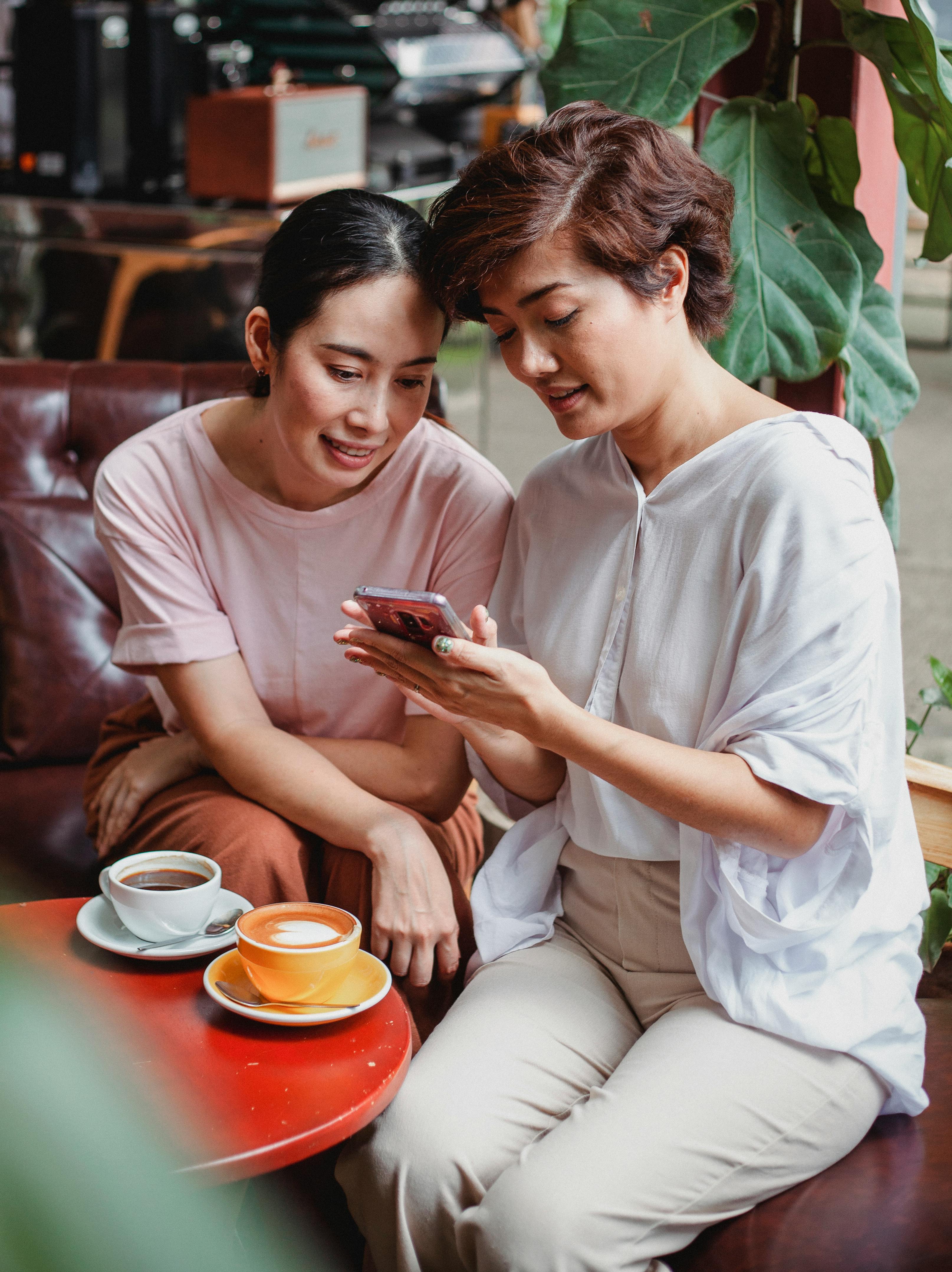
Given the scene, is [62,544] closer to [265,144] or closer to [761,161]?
[761,161]

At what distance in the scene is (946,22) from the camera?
18.8 ft

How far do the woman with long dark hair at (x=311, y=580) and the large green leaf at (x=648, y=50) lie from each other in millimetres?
357

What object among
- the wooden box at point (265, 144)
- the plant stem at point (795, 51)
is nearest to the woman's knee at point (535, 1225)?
the plant stem at point (795, 51)

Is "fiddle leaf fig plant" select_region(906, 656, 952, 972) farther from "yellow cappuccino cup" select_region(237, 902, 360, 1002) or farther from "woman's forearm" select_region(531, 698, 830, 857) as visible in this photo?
"yellow cappuccino cup" select_region(237, 902, 360, 1002)

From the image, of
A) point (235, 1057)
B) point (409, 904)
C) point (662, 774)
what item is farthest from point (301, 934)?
point (662, 774)

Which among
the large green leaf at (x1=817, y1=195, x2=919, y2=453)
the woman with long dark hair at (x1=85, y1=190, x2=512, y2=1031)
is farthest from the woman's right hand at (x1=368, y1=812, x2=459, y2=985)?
the large green leaf at (x1=817, y1=195, x2=919, y2=453)

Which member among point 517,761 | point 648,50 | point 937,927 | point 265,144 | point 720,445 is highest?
point 648,50

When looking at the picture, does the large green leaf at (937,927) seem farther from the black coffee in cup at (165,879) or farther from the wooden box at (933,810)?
the black coffee in cup at (165,879)

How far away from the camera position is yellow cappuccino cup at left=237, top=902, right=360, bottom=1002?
1068 millimetres

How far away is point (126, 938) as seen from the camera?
1.18 m

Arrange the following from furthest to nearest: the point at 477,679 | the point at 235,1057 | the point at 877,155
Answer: the point at 877,155 < the point at 477,679 < the point at 235,1057

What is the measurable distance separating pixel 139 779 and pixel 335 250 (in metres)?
0.71

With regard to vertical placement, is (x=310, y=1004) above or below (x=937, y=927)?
above

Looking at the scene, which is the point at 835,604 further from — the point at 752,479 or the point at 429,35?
the point at 429,35
